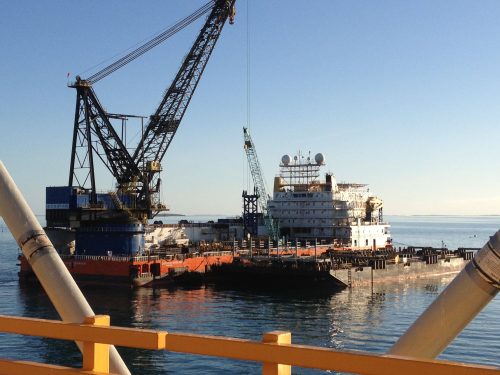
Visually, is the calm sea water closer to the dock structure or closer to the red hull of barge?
the red hull of barge

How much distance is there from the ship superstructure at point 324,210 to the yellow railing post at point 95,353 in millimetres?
79377

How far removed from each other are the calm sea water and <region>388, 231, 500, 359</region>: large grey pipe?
2276 cm

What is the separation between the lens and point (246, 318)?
41.2 metres

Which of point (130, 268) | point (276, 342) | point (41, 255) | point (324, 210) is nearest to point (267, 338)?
point (276, 342)

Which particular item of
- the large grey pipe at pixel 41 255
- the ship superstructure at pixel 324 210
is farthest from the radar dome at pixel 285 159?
the large grey pipe at pixel 41 255

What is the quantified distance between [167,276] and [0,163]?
52.4m

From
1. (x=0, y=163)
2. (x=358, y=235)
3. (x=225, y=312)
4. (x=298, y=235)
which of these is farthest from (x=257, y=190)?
(x=0, y=163)

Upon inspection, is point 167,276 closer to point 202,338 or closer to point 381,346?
point 381,346

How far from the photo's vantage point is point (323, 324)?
4069cm

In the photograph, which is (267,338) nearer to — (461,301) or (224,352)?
(224,352)

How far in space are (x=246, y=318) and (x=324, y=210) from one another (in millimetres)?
46770

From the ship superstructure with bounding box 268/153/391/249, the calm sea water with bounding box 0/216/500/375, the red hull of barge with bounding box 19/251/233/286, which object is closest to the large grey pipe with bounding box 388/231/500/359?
the calm sea water with bounding box 0/216/500/375

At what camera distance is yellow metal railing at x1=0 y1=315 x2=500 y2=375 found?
3996 millimetres

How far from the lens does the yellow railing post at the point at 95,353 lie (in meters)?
5.27
